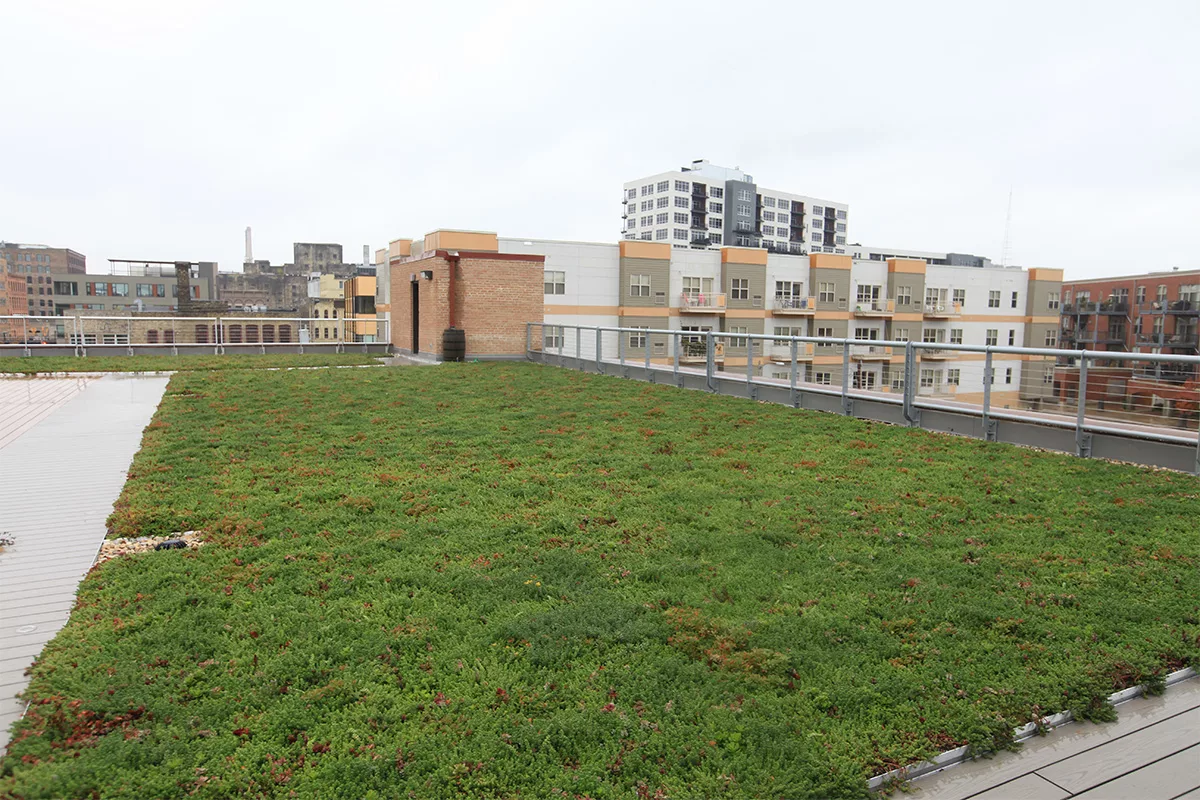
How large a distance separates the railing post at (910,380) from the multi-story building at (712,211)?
89.3 metres

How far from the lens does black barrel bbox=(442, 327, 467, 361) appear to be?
2144 cm

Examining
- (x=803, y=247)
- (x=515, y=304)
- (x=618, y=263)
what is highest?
(x=803, y=247)

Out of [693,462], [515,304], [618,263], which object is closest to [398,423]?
[693,462]

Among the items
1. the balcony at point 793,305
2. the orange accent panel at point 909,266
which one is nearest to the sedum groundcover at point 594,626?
the balcony at point 793,305

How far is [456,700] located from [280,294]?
10748 centimetres

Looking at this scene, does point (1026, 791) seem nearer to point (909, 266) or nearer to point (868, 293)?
point (868, 293)

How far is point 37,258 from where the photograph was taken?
126312 mm

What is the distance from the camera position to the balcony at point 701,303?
51594 mm

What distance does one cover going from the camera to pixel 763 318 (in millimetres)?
55219

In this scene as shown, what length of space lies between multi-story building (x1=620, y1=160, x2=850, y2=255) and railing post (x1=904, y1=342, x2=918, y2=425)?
3515 inches

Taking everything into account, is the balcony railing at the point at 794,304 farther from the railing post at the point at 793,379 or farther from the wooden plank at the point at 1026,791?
the wooden plank at the point at 1026,791

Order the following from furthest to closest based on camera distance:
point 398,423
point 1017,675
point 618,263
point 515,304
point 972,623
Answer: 1. point 618,263
2. point 515,304
3. point 398,423
4. point 972,623
5. point 1017,675

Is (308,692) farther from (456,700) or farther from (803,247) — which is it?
(803,247)

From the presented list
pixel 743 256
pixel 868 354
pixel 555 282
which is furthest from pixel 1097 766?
pixel 743 256
